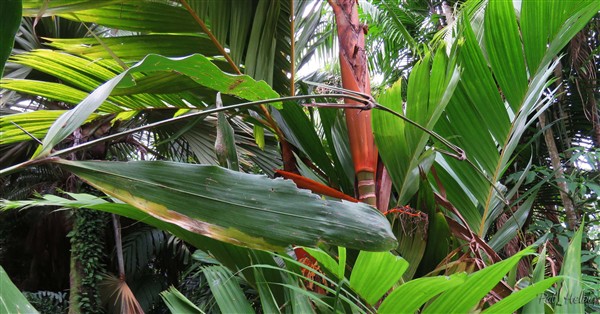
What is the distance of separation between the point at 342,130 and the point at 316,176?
0.13 meters

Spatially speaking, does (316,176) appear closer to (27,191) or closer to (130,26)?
(130,26)

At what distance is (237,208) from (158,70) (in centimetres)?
19

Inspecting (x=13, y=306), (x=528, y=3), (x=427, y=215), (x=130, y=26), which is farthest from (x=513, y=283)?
(x=130, y=26)

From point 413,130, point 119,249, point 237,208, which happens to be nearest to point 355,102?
point 413,130

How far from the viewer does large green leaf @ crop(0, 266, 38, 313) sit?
37 cm

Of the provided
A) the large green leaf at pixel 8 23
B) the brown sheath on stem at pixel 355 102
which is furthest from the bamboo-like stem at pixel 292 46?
the large green leaf at pixel 8 23

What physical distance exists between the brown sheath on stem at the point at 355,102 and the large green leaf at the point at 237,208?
599 mm

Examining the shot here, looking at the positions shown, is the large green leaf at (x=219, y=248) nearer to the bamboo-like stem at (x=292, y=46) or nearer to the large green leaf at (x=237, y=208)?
the large green leaf at (x=237, y=208)

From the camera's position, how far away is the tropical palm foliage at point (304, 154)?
1.64 ft

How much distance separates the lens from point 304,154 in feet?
4.18

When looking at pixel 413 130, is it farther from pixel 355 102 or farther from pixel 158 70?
pixel 158 70

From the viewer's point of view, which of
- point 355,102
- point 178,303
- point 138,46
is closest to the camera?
point 178,303

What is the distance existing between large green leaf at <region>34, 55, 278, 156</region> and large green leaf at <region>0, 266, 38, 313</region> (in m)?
0.13

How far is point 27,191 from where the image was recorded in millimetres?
3506
